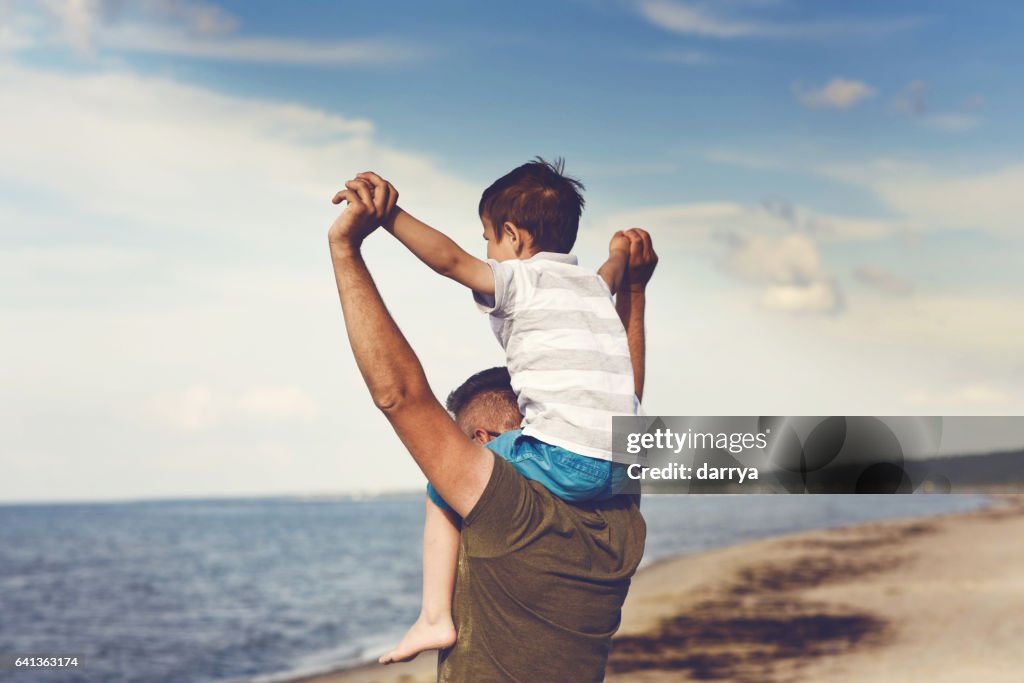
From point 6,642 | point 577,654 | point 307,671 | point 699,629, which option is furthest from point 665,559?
point 577,654

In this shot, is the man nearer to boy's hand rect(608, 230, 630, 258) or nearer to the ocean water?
boy's hand rect(608, 230, 630, 258)

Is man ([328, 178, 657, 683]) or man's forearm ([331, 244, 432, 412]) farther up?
man's forearm ([331, 244, 432, 412])

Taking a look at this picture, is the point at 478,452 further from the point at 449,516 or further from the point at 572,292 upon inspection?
the point at 572,292

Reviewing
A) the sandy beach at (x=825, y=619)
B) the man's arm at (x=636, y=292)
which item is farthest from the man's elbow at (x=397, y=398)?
the sandy beach at (x=825, y=619)

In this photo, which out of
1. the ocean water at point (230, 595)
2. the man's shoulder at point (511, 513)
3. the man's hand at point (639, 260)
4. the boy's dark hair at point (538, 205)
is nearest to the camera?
the man's shoulder at point (511, 513)

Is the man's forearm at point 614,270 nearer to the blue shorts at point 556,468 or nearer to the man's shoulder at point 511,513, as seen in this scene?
the blue shorts at point 556,468

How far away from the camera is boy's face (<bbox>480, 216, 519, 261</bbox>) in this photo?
8.37 ft

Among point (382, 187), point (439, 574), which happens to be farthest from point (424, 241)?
point (439, 574)

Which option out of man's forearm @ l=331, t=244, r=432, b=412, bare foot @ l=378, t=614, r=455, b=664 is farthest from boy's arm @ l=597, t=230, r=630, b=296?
bare foot @ l=378, t=614, r=455, b=664

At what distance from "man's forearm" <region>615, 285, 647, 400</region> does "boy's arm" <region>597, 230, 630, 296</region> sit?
0.17 ft

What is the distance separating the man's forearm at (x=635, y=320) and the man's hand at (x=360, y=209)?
1006 millimetres

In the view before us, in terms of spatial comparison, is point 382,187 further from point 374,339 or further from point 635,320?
point 635,320

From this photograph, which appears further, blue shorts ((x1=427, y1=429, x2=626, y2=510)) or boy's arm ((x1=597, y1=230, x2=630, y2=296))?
boy's arm ((x1=597, y1=230, x2=630, y2=296))

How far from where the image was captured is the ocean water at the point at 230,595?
1717 centimetres
